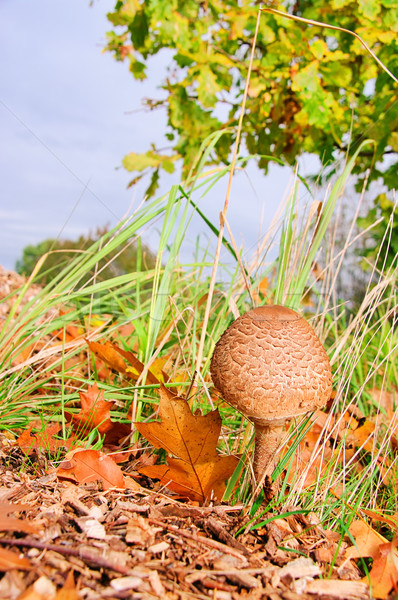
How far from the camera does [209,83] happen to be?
13.0 feet

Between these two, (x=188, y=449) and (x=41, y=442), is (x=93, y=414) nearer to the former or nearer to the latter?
(x=41, y=442)

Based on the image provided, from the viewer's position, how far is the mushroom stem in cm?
175

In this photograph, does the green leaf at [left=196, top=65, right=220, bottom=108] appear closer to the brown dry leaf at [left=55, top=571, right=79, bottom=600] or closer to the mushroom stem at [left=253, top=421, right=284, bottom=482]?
the mushroom stem at [left=253, top=421, right=284, bottom=482]

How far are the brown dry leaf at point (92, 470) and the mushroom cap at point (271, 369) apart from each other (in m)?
0.52

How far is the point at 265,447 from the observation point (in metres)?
1.79

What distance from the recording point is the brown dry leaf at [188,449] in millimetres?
1614

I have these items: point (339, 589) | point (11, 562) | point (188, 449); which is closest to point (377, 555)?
point (339, 589)

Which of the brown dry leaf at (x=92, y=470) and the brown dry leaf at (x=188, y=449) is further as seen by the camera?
the brown dry leaf at (x=92, y=470)

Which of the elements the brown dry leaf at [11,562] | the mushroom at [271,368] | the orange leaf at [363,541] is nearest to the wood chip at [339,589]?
the orange leaf at [363,541]

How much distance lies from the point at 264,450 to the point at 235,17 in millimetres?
3748

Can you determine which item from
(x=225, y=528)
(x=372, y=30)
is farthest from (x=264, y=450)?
(x=372, y=30)

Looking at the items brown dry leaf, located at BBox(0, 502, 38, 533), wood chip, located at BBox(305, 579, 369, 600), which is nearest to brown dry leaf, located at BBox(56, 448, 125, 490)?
brown dry leaf, located at BBox(0, 502, 38, 533)

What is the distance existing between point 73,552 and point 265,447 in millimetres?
753

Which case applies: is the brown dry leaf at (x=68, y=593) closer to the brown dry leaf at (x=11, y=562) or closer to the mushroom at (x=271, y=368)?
the brown dry leaf at (x=11, y=562)
